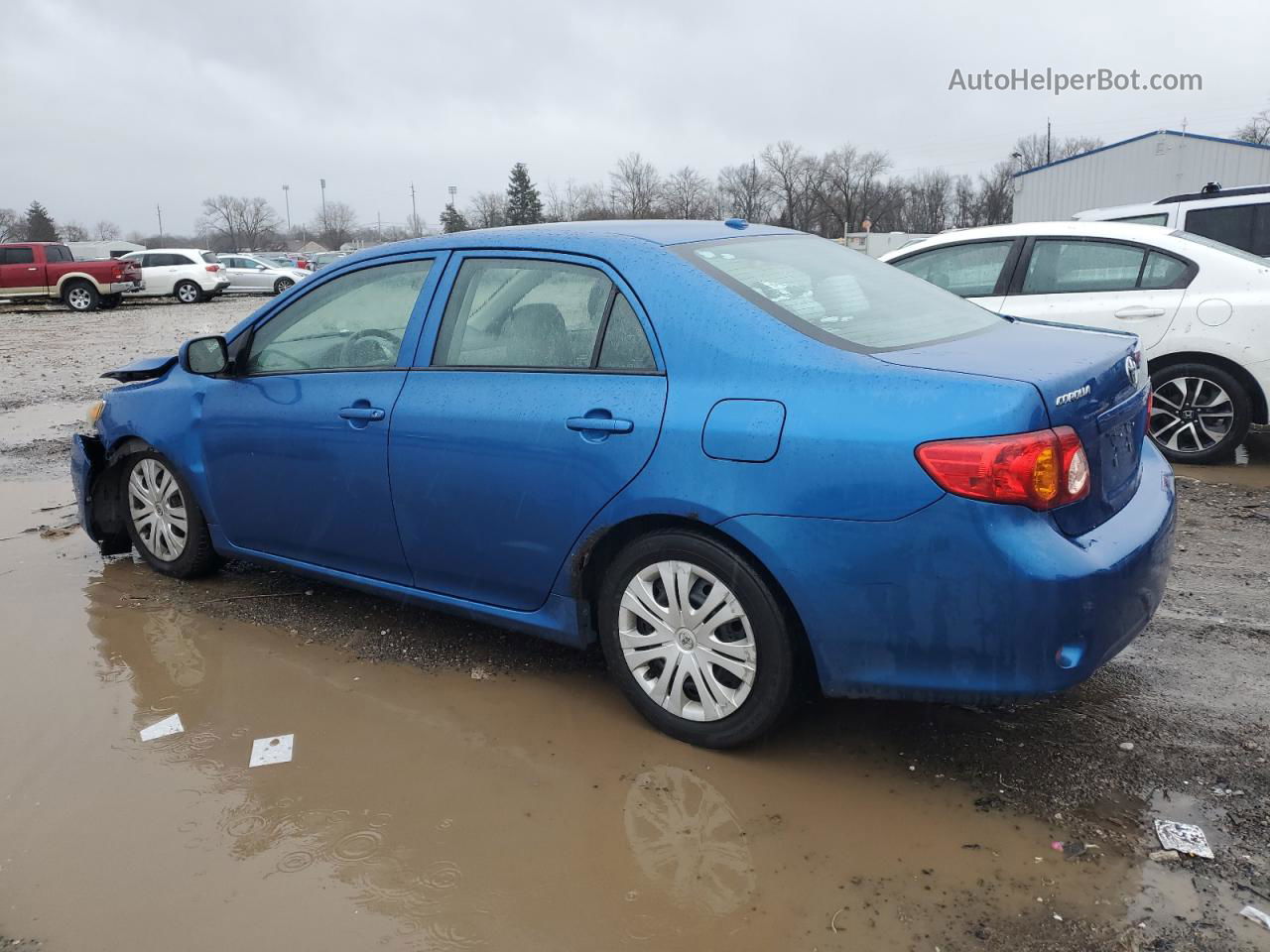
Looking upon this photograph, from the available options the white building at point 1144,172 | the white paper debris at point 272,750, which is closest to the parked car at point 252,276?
the white building at point 1144,172

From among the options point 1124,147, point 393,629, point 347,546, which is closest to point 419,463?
point 347,546

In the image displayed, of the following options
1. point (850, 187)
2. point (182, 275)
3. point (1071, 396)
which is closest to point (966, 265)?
point (1071, 396)

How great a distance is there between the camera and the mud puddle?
95.0 inches

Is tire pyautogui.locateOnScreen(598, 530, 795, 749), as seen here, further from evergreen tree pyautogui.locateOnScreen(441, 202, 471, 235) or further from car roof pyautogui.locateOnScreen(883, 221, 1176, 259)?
evergreen tree pyautogui.locateOnScreen(441, 202, 471, 235)

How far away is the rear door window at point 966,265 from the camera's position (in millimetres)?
6859

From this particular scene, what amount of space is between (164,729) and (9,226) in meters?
104

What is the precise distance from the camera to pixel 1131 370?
10.1ft

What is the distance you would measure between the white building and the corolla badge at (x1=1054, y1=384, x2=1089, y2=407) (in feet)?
92.8

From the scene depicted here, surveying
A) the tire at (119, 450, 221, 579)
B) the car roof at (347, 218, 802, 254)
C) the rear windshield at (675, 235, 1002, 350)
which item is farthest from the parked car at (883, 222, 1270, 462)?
the tire at (119, 450, 221, 579)

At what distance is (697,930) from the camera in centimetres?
237

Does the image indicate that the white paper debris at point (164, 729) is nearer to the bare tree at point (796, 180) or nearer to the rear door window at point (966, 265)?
the rear door window at point (966, 265)

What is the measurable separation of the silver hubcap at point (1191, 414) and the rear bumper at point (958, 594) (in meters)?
4.03

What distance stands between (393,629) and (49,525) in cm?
305

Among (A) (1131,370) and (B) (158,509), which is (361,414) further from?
(A) (1131,370)
